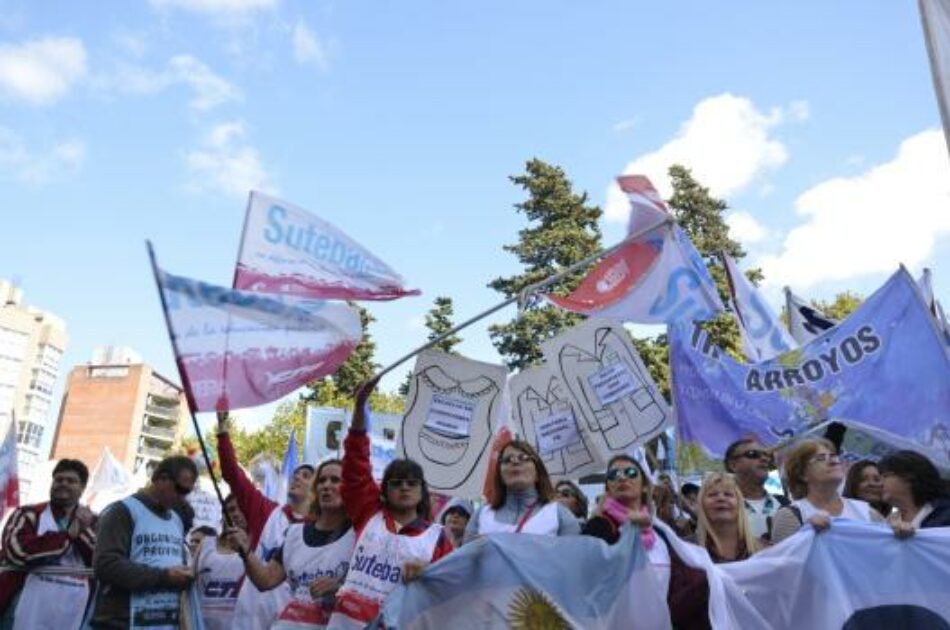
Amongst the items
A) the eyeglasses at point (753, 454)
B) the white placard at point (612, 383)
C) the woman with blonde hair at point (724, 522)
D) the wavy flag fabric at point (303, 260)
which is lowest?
the woman with blonde hair at point (724, 522)

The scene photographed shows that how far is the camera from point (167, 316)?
426cm

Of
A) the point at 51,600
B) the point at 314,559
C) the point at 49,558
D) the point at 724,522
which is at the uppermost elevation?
the point at 724,522

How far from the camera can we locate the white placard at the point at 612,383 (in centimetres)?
747

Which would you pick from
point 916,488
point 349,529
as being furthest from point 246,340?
point 916,488

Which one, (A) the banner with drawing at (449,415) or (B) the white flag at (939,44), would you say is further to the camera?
(A) the banner with drawing at (449,415)

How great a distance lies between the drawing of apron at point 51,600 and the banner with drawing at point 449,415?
2574mm

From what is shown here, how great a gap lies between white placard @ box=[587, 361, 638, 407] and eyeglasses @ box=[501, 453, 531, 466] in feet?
10.2

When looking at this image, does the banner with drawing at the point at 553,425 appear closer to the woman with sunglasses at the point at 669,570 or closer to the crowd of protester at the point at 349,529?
the crowd of protester at the point at 349,529

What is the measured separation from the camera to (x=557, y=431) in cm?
767

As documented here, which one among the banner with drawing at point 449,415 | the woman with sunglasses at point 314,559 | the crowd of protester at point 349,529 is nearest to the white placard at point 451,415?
the banner with drawing at point 449,415

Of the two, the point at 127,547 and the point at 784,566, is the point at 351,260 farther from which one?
the point at 784,566

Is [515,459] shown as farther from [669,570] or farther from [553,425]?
[553,425]

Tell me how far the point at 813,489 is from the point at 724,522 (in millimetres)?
636

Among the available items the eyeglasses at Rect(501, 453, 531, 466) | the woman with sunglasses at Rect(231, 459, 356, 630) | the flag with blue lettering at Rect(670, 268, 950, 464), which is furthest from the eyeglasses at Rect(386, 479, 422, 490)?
the flag with blue lettering at Rect(670, 268, 950, 464)
